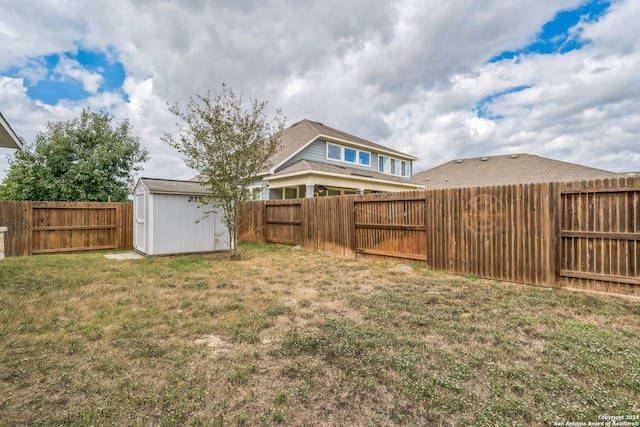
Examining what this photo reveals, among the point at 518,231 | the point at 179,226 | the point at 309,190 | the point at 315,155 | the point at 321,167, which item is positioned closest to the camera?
the point at 518,231

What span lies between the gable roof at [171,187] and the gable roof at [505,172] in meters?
17.9

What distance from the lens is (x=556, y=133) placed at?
2012cm

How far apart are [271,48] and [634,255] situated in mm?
11277

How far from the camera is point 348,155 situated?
60.1ft

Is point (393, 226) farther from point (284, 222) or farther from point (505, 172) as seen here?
point (505, 172)

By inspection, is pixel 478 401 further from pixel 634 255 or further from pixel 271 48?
pixel 271 48

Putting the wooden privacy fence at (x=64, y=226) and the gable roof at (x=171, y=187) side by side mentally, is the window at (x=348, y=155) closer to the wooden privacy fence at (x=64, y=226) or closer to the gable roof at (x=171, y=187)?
the gable roof at (x=171, y=187)

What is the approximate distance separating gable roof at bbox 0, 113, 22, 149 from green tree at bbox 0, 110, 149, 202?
8.86 meters

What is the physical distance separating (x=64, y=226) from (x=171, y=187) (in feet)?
14.9

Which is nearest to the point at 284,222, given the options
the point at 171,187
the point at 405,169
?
the point at 171,187

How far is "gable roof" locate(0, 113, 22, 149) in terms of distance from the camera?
238 inches

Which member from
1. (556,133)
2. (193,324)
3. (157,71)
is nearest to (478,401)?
(193,324)

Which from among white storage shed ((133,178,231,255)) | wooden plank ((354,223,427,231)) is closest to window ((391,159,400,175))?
wooden plank ((354,223,427,231))

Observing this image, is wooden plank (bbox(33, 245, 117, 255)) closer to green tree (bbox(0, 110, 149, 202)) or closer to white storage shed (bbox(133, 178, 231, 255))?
white storage shed (bbox(133, 178, 231, 255))
